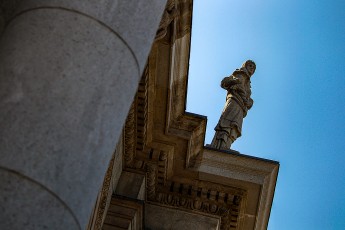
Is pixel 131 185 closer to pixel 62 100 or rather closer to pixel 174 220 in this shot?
pixel 174 220

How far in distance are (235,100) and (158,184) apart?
3.36 m

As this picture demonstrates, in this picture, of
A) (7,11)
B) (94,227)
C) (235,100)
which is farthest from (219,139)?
(7,11)

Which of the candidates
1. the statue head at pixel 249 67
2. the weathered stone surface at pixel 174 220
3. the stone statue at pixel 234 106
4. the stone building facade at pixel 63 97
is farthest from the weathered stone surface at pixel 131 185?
the stone building facade at pixel 63 97

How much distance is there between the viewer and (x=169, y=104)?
11.1 m

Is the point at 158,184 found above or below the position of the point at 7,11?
above

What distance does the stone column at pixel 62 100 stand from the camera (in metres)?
3.84

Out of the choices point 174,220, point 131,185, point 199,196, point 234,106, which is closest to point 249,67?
point 234,106

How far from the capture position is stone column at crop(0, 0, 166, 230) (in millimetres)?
3840

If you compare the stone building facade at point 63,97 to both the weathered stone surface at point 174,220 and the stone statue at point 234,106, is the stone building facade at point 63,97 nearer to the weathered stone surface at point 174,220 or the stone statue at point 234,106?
the weathered stone surface at point 174,220

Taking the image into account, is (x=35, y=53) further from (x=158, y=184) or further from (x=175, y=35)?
(x=158, y=184)

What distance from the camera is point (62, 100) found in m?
4.20

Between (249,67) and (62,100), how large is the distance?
38.3 feet

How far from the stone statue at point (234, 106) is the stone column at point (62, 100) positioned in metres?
9.31

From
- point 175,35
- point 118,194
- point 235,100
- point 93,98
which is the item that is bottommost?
point 93,98
